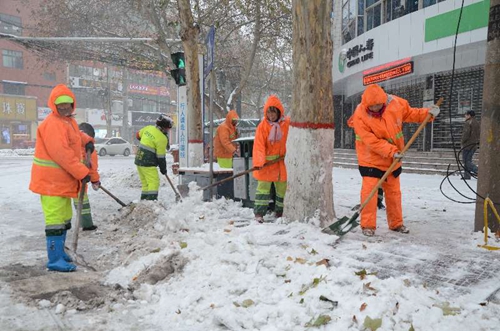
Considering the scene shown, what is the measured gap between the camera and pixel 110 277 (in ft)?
13.1

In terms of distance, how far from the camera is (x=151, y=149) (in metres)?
6.91

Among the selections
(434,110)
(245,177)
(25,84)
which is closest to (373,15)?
(245,177)

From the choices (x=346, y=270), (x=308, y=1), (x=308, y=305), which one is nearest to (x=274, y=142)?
(x=308, y=1)

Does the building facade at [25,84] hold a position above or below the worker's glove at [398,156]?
above

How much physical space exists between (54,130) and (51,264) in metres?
1.34

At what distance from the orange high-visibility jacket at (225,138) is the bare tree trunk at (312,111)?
474 cm

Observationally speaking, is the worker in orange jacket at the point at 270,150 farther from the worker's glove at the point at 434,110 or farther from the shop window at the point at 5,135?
the shop window at the point at 5,135

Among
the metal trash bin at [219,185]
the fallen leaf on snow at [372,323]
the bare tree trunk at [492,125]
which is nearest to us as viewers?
the fallen leaf on snow at [372,323]

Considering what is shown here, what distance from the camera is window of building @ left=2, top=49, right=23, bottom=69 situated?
4259cm

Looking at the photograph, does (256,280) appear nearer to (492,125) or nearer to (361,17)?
(492,125)

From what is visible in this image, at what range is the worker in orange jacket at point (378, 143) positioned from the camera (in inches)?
191

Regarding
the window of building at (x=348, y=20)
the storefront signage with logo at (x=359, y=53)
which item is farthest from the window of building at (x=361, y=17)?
the storefront signage with logo at (x=359, y=53)

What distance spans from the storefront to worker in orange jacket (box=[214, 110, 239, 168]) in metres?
37.8

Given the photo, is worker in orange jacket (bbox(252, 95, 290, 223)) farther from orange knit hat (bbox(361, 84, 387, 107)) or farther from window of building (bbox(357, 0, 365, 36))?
window of building (bbox(357, 0, 365, 36))
